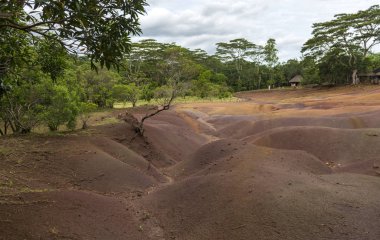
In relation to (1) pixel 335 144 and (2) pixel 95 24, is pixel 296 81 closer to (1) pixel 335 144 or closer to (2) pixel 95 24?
(1) pixel 335 144

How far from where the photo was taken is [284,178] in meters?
8.91

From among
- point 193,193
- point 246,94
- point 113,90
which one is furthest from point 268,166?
point 246,94

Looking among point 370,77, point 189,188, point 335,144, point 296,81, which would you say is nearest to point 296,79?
point 296,81

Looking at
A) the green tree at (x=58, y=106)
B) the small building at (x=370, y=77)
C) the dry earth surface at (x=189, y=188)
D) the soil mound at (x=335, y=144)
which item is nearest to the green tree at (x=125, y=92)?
the dry earth surface at (x=189, y=188)

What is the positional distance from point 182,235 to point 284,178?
2.96 metres

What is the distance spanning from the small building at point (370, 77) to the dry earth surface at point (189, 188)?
97.6 ft

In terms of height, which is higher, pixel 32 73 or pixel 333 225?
pixel 32 73

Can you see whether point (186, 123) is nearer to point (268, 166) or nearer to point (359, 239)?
point (268, 166)

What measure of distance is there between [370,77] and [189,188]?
1542 inches

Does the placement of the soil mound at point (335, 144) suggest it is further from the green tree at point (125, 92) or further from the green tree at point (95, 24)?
the green tree at point (125, 92)

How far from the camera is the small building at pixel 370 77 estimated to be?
40875 mm

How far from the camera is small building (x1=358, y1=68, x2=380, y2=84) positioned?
40.9 m

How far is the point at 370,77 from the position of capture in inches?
1655

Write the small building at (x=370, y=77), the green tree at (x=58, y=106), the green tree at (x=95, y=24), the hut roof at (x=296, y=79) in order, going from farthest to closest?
the hut roof at (x=296, y=79)
the small building at (x=370, y=77)
the green tree at (x=58, y=106)
the green tree at (x=95, y=24)
